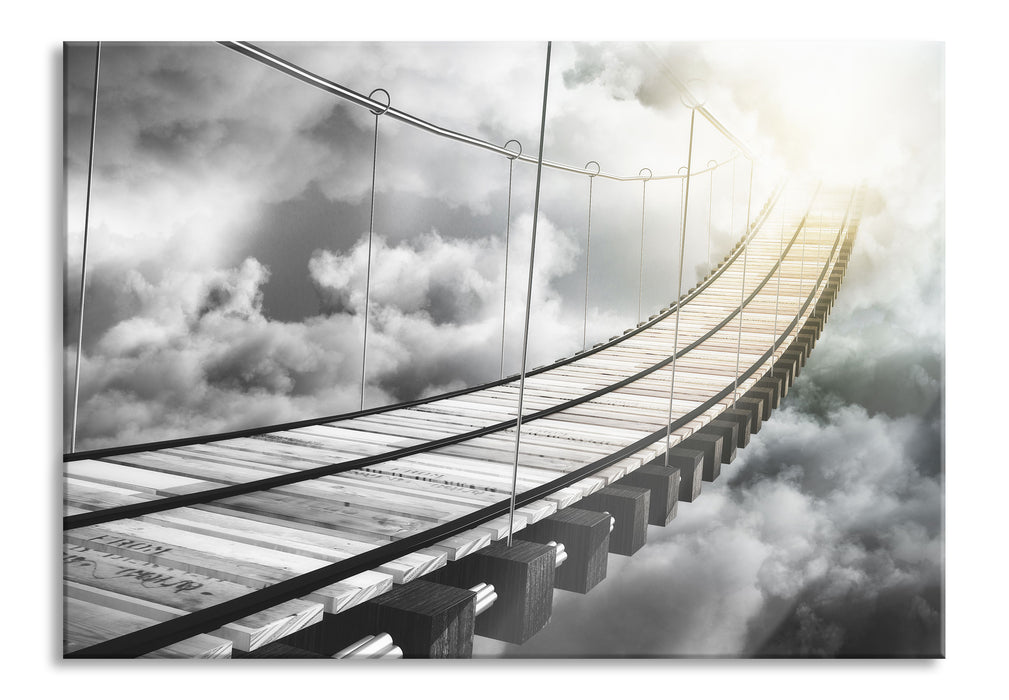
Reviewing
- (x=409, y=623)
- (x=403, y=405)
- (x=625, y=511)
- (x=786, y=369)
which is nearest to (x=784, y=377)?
(x=786, y=369)

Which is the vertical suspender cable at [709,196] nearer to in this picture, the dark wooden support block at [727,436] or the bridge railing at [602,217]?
the bridge railing at [602,217]

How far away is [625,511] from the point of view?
5.65ft

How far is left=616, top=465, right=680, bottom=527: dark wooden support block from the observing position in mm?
1810

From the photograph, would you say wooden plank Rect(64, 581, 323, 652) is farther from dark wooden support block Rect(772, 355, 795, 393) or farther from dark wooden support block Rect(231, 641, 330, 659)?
dark wooden support block Rect(772, 355, 795, 393)

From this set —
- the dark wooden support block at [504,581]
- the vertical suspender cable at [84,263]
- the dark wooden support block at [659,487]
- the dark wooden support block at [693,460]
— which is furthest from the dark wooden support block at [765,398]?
the vertical suspender cable at [84,263]

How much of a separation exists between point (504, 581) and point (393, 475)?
408 millimetres

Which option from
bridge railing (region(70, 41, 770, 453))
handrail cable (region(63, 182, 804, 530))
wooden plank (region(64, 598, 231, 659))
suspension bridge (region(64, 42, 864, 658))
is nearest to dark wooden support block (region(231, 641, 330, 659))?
suspension bridge (region(64, 42, 864, 658))

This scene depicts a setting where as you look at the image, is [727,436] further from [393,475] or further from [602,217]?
[393,475]

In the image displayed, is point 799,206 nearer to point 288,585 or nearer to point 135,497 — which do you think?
point 288,585

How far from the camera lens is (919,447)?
5.75 ft

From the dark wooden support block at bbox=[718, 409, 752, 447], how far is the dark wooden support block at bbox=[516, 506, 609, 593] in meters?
0.46

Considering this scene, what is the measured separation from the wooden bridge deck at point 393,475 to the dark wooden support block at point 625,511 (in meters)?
0.04

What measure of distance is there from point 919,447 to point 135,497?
4.89 ft

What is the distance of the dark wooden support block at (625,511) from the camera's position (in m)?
1.72
